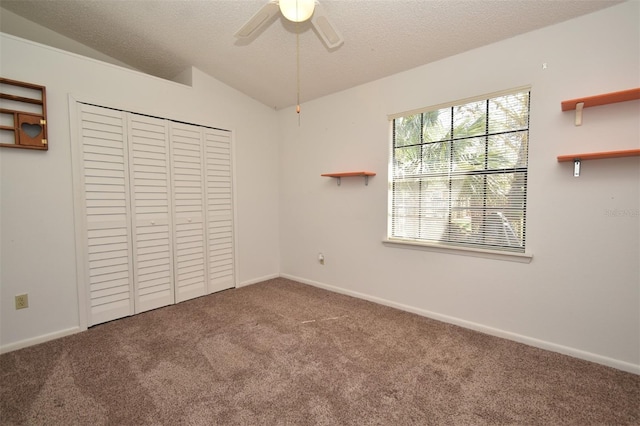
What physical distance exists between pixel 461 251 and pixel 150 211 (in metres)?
3.04

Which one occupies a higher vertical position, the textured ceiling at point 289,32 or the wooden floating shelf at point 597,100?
the textured ceiling at point 289,32

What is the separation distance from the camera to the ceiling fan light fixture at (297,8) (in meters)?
1.67

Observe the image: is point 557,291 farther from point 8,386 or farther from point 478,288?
point 8,386

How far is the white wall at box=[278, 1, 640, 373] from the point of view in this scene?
183cm

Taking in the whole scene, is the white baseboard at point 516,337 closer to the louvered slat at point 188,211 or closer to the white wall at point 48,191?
the louvered slat at point 188,211

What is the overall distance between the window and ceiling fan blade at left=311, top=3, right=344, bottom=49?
1166 millimetres

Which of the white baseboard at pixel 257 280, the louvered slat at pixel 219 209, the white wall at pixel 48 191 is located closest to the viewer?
the white wall at pixel 48 191

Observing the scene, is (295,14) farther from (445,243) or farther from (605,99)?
(445,243)

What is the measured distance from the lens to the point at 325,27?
180cm

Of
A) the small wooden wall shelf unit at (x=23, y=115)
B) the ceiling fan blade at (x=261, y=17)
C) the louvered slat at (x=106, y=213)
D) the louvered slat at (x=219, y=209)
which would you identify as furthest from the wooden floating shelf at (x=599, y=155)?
the small wooden wall shelf unit at (x=23, y=115)

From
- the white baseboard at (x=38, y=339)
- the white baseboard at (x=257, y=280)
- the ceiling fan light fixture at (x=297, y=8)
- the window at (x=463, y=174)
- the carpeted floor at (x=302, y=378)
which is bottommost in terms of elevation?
the carpeted floor at (x=302, y=378)

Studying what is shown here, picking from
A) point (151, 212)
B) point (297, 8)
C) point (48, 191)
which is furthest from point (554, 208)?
point (48, 191)

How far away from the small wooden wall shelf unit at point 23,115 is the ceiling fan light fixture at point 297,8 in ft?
6.75

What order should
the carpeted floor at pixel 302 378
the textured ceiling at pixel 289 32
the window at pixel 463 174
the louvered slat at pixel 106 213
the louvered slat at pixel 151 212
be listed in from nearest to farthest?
the carpeted floor at pixel 302 378, the textured ceiling at pixel 289 32, the window at pixel 463 174, the louvered slat at pixel 106 213, the louvered slat at pixel 151 212
